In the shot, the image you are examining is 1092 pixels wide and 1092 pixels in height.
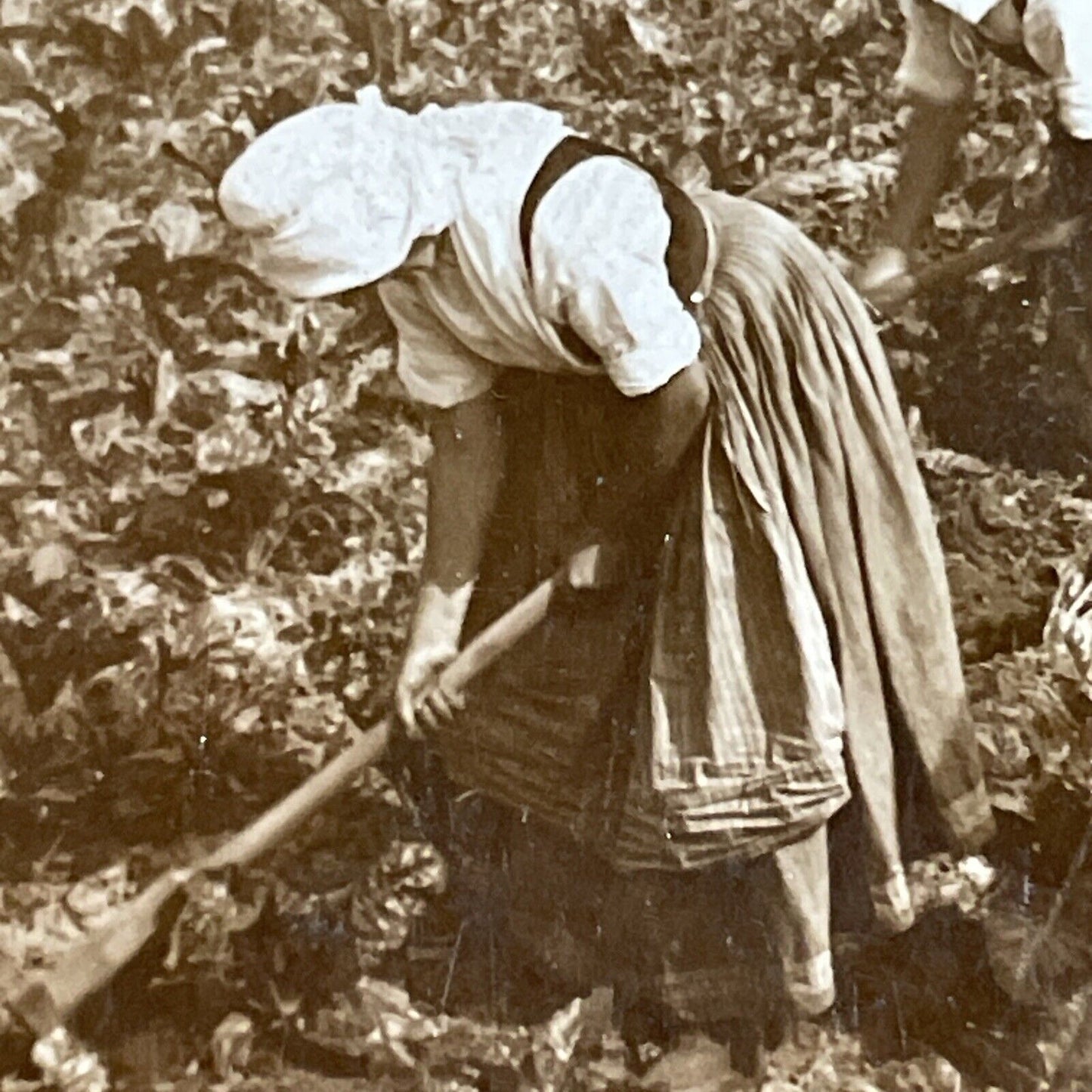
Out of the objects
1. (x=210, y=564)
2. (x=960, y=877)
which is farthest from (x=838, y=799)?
(x=210, y=564)

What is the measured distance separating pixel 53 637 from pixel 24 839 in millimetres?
337

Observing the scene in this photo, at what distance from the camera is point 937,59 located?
2.43 meters

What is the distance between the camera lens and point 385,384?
92.5 inches

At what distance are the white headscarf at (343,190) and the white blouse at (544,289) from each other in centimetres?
5

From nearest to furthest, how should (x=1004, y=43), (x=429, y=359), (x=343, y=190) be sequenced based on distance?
(x=343, y=190)
(x=429, y=359)
(x=1004, y=43)

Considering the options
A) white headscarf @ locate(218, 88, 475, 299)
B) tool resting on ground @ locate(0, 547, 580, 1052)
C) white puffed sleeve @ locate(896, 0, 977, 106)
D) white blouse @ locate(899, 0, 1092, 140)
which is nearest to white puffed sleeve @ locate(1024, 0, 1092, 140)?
white blouse @ locate(899, 0, 1092, 140)

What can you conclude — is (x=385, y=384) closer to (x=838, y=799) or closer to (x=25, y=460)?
(x=25, y=460)

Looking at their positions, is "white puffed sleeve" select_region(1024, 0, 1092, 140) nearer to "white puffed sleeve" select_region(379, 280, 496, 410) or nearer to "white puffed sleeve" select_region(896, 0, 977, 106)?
"white puffed sleeve" select_region(896, 0, 977, 106)

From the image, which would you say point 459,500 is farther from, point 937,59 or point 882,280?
point 937,59

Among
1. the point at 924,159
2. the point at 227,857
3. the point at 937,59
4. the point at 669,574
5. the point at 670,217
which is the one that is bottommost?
the point at 227,857

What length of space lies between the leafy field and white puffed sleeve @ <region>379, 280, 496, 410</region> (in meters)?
0.03

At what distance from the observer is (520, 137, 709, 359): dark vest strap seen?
231 cm

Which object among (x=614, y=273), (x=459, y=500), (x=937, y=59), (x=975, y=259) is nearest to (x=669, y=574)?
(x=459, y=500)

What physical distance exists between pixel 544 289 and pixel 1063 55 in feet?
3.42
